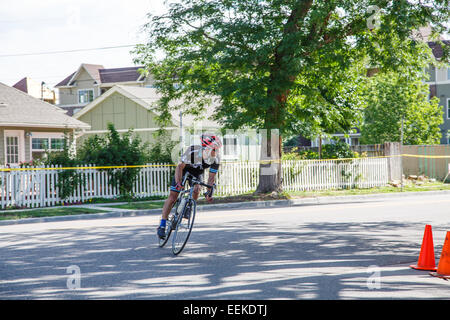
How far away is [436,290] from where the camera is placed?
6.07m

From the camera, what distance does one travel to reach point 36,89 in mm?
65125

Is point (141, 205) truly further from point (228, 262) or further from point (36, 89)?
point (36, 89)

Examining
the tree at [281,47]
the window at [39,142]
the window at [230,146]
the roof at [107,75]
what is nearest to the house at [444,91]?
the window at [230,146]

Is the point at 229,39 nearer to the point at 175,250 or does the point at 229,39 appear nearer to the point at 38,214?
the point at 38,214

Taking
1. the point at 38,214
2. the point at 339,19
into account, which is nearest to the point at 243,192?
the point at 339,19

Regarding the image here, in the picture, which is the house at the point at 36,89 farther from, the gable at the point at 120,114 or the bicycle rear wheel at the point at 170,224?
the bicycle rear wheel at the point at 170,224

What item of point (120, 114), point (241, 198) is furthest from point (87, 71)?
point (241, 198)

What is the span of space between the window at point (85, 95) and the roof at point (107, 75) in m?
1.54

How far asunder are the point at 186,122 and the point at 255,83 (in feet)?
58.4

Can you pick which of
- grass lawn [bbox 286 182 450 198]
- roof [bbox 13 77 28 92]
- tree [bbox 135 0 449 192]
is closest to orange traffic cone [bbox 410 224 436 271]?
tree [bbox 135 0 449 192]

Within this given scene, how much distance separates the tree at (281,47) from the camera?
57.3ft

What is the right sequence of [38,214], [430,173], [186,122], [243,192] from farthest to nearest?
[186,122] < [430,173] < [243,192] < [38,214]

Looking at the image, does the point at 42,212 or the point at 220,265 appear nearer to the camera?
the point at 220,265

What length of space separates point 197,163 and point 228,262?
1.63m
